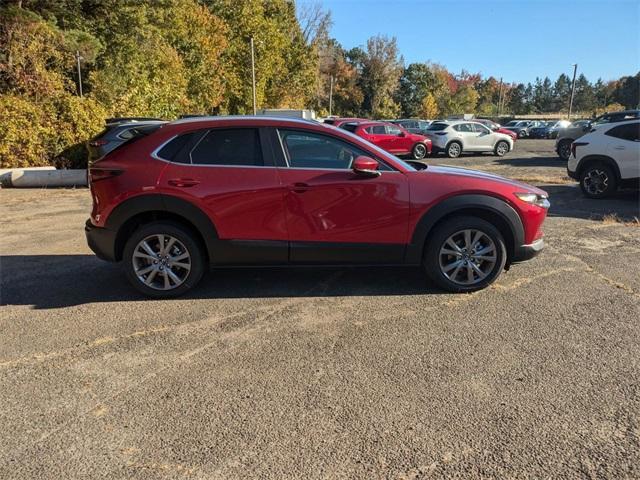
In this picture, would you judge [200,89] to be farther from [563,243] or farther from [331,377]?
[331,377]

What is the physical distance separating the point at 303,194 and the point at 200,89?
90.7ft

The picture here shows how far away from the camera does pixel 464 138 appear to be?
74.3 feet

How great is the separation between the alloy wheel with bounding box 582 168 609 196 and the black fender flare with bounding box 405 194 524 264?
6598 mm

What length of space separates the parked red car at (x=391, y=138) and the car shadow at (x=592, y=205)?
9.85 m

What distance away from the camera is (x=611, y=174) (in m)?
10.2

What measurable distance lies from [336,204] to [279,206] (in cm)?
52

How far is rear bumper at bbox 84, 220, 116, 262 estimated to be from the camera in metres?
4.89

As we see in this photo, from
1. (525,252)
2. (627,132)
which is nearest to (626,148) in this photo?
(627,132)

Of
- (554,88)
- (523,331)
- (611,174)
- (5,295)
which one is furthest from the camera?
(554,88)

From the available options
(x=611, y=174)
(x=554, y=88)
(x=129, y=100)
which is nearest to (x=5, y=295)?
(x=611, y=174)

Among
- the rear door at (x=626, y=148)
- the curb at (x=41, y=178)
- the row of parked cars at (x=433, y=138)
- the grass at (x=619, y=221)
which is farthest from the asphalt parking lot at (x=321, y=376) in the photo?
the row of parked cars at (x=433, y=138)

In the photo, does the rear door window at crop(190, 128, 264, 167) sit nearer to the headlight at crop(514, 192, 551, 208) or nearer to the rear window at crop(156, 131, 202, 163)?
the rear window at crop(156, 131, 202, 163)

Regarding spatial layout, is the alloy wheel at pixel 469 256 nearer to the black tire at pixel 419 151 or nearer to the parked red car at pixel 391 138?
the parked red car at pixel 391 138

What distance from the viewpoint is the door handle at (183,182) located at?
4.76m
